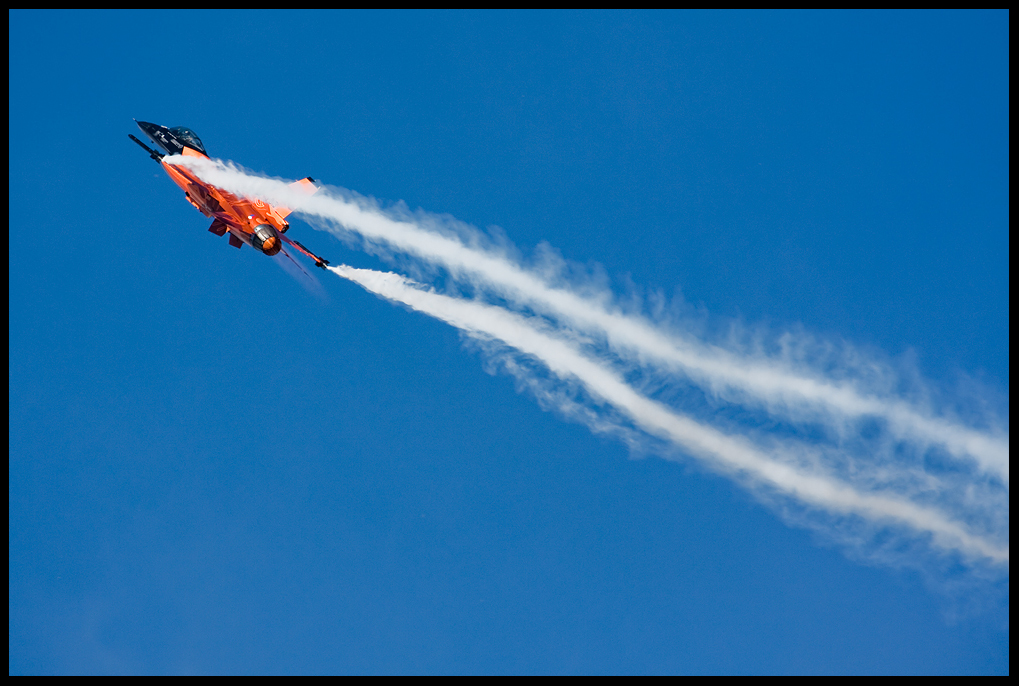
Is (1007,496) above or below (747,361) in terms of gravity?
below

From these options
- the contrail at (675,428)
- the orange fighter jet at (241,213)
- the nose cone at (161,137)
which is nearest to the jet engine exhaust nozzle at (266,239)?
the orange fighter jet at (241,213)

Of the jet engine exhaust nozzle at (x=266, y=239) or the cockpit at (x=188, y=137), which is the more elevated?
the cockpit at (x=188, y=137)

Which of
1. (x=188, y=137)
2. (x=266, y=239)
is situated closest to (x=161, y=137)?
(x=188, y=137)

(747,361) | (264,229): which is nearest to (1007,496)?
(747,361)

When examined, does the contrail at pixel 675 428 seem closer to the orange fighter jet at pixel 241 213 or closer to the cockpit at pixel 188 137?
the orange fighter jet at pixel 241 213

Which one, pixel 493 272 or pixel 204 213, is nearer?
pixel 204 213

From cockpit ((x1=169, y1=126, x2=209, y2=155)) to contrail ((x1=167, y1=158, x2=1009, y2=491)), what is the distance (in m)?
5.66

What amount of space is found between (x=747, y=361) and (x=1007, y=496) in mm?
12106

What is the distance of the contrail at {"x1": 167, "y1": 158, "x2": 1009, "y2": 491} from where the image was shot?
139 ft

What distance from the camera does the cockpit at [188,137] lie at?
42.3 metres

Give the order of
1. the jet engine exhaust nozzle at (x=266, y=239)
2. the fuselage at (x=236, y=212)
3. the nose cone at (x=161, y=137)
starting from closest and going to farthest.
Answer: the jet engine exhaust nozzle at (x=266, y=239) → the fuselage at (x=236, y=212) → the nose cone at (x=161, y=137)

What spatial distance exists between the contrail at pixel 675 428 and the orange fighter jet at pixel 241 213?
102 inches

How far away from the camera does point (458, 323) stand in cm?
4316

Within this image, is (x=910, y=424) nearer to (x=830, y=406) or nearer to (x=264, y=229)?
(x=830, y=406)
